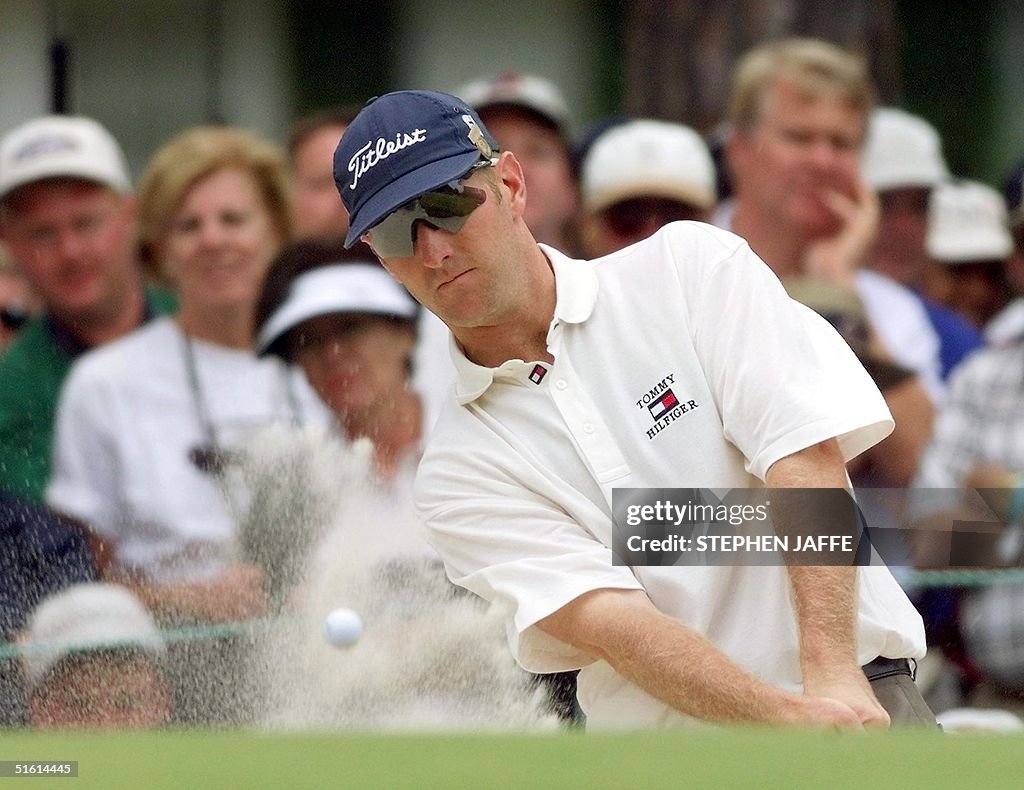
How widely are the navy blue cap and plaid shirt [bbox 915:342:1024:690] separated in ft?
5.09

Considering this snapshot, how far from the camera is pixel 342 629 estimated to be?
9.80ft

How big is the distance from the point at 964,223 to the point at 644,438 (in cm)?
192

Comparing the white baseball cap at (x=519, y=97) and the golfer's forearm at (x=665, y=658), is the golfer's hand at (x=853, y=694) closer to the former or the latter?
the golfer's forearm at (x=665, y=658)

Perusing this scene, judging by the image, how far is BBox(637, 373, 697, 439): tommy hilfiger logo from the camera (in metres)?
2.20

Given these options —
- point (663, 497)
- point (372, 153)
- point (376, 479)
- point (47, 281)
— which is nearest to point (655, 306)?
point (663, 497)

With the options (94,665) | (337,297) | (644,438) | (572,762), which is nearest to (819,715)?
(572,762)

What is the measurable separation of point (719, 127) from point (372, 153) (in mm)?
1836

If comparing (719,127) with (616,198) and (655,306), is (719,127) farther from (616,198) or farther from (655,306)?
(655,306)

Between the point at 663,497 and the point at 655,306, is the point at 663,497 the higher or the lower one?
the lower one

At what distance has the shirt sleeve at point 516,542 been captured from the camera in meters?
2.19

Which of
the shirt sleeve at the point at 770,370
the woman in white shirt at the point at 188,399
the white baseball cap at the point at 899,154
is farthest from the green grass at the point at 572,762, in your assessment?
the white baseball cap at the point at 899,154

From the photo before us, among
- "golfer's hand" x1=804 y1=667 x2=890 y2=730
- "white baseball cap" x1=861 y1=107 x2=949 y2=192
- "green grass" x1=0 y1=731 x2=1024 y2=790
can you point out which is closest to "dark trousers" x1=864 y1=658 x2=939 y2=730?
"golfer's hand" x1=804 y1=667 x2=890 y2=730

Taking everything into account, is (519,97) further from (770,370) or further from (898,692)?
(898,692)

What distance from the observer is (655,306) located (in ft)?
7.36
